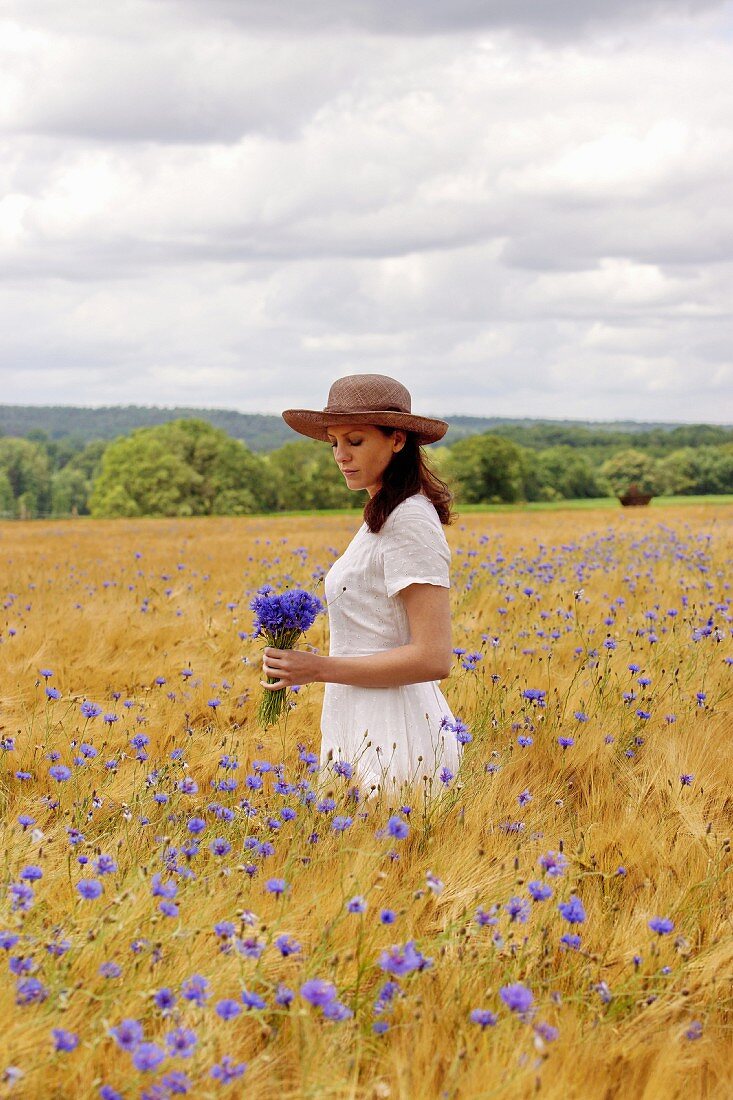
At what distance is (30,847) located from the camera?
2.70 metres

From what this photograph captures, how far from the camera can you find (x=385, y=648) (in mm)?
3684

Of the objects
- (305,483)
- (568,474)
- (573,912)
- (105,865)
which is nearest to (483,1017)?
(573,912)

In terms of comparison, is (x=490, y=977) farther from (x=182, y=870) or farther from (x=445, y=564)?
(x=445, y=564)

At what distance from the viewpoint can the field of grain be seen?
192cm

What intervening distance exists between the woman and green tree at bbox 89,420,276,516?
58.4 m

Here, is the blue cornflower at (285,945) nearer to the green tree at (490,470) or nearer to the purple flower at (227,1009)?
the purple flower at (227,1009)

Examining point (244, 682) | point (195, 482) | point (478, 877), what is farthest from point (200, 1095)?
point (195, 482)

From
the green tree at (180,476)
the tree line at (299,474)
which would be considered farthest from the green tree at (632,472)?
the green tree at (180,476)

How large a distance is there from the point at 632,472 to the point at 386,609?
87060 millimetres

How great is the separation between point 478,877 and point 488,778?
0.86 metres

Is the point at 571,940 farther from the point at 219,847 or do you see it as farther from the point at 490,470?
the point at 490,470

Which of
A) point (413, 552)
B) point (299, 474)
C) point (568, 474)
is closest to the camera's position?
point (413, 552)

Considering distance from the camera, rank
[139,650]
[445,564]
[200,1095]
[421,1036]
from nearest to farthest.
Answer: [200,1095], [421,1036], [445,564], [139,650]

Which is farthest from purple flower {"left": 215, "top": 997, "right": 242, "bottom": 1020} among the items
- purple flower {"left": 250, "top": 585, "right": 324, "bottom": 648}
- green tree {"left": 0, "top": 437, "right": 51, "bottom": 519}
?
green tree {"left": 0, "top": 437, "right": 51, "bottom": 519}
